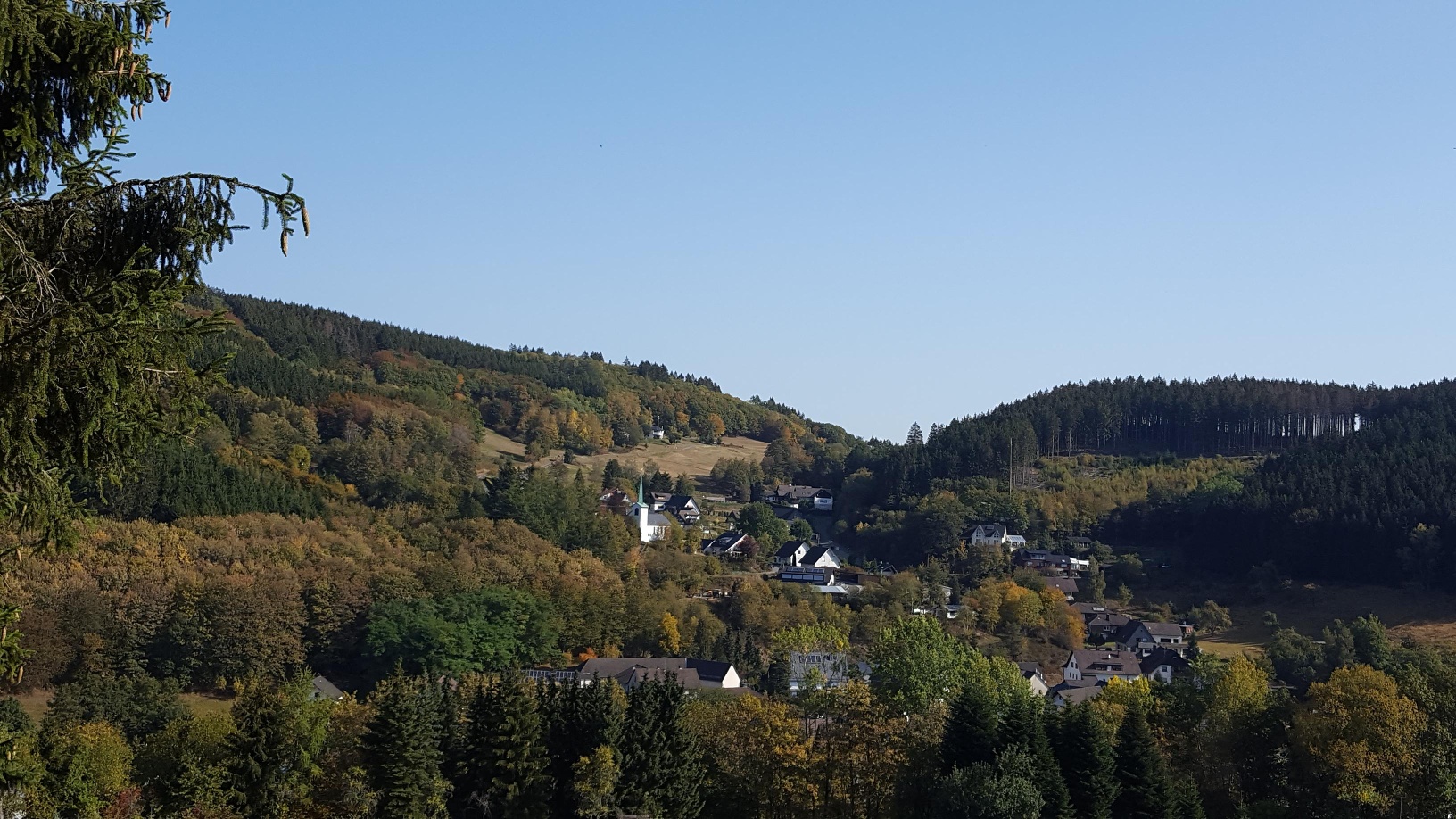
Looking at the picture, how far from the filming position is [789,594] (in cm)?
8569

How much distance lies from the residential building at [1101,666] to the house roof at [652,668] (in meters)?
19.9

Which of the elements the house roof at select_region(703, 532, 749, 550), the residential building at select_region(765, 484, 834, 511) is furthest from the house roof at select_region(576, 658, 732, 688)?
the residential building at select_region(765, 484, 834, 511)

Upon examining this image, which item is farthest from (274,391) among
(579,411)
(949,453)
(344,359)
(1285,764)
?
(1285,764)

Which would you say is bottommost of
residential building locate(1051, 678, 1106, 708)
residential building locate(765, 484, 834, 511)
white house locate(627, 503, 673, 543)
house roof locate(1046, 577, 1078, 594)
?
residential building locate(1051, 678, 1106, 708)

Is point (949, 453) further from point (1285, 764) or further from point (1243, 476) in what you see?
point (1285, 764)

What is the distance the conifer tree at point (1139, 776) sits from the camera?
3862cm

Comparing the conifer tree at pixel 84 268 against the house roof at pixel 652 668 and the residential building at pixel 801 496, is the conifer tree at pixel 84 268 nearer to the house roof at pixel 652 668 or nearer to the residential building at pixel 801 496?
the house roof at pixel 652 668

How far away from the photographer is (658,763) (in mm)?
37812

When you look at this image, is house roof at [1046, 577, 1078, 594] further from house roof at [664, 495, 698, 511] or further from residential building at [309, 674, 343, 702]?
residential building at [309, 674, 343, 702]

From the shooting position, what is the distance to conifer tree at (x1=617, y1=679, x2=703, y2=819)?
123 ft

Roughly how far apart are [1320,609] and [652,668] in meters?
44.7

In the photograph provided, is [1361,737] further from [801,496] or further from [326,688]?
[801,496]

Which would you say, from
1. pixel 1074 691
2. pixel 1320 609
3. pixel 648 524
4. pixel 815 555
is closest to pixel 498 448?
pixel 648 524

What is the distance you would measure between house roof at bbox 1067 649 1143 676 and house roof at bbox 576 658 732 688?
2071cm
